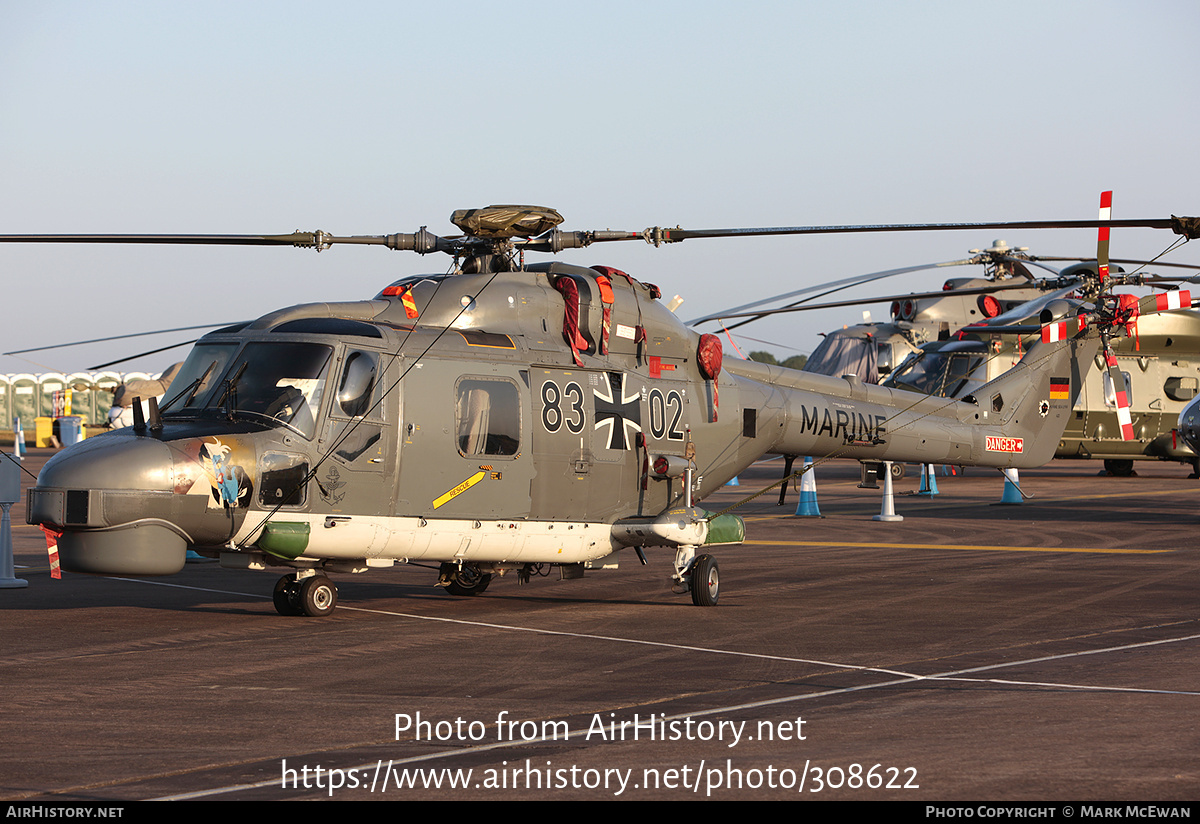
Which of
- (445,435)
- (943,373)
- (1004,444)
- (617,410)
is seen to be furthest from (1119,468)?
(445,435)

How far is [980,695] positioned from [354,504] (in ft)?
18.2

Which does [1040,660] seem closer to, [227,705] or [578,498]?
[578,498]

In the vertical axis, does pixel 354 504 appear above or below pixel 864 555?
above

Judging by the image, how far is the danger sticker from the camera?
17.5 metres

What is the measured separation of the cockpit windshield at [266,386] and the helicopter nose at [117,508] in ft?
2.78

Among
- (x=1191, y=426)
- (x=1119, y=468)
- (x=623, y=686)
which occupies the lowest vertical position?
(x=1119, y=468)

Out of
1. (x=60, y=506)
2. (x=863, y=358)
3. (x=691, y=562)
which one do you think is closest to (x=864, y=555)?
(x=691, y=562)

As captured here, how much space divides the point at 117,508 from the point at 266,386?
1656mm

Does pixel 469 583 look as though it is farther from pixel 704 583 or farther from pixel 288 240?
pixel 288 240

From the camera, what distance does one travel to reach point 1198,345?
103 ft

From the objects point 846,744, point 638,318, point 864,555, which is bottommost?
point 864,555

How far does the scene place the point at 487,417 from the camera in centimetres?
1217

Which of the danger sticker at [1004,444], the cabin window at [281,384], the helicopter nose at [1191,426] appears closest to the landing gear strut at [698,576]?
the cabin window at [281,384]

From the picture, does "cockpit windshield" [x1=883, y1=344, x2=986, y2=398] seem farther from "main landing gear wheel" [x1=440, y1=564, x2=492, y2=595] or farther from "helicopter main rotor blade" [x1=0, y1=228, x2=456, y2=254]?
"helicopter main rotor blade" [x1=0, y1=228, x2=456, y2=254]
